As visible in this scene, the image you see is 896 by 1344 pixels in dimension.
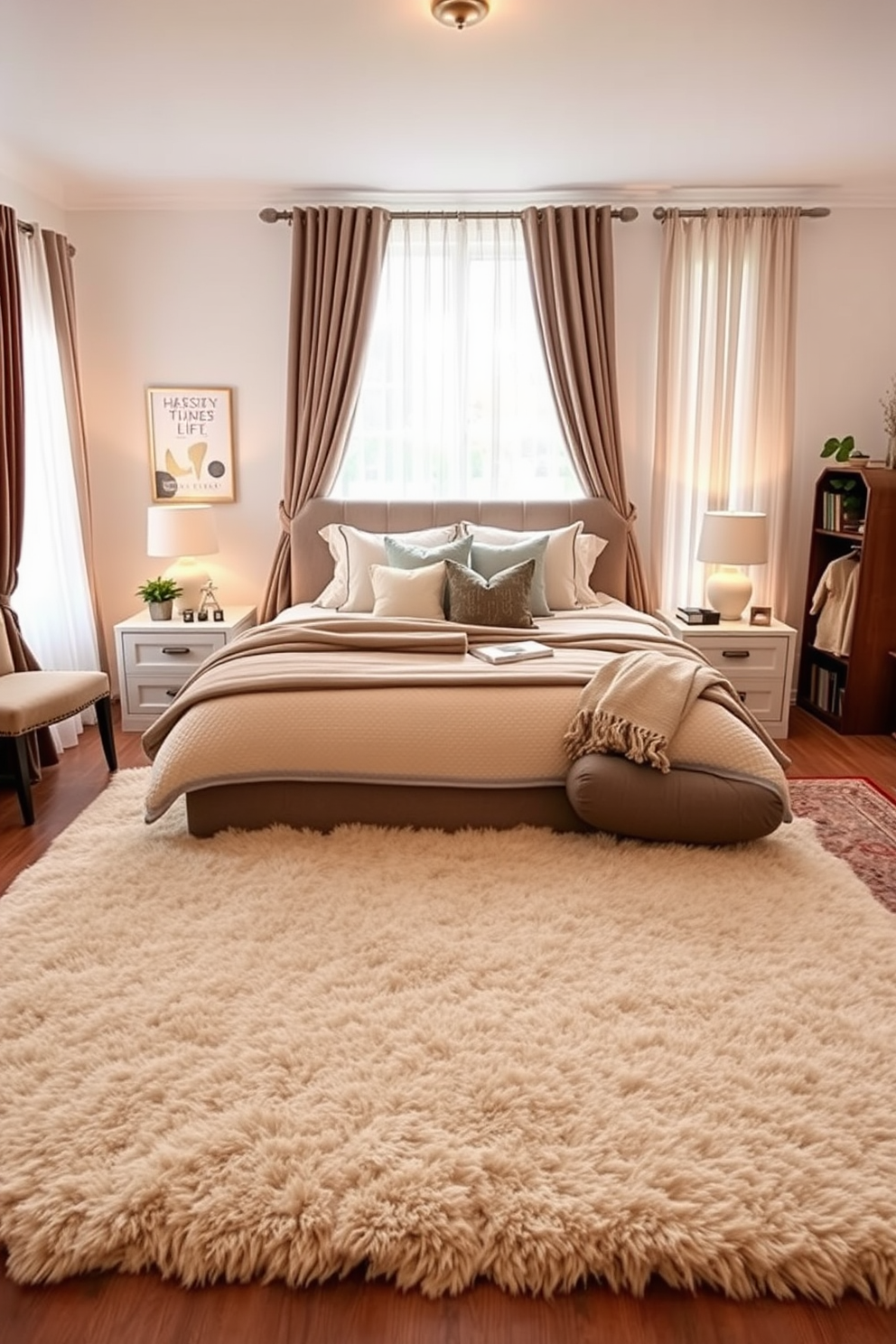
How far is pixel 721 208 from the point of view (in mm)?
4473

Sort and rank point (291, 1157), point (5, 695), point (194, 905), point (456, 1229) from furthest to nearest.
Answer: point (5, 695) < point (194, 905) < point (291, 1157) < point (456, 1229)

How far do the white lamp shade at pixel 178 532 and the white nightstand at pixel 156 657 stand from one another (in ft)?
1.17

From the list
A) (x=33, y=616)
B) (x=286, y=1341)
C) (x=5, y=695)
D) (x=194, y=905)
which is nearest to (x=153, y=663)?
(x=33, y=616)

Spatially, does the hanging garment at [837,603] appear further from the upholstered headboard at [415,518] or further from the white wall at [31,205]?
the white wall at [31,205]

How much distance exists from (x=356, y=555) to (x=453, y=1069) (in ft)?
9.32

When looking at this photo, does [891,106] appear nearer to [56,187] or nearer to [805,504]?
[805,504]

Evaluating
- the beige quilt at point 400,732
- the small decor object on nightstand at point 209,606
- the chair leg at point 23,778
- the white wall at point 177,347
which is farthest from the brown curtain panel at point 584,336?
the chair leg at point 23,778

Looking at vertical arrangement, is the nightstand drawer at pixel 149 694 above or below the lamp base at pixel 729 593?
below

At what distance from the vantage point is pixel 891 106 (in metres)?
3.33

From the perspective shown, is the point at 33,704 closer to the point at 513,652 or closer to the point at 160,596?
the point at 160,596

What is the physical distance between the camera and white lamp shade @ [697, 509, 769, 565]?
14.0 feet

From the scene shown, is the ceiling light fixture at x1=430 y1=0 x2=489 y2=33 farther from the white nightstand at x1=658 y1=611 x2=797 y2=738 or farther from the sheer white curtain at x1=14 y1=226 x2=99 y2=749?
the white nightstand at x1=658 y1=611 x2=797 y2=738

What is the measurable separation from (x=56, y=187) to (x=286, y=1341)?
4.83 m

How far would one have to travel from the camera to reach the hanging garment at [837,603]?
4379mm
